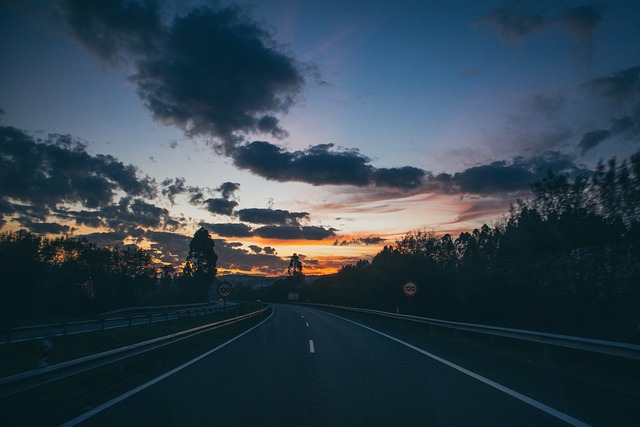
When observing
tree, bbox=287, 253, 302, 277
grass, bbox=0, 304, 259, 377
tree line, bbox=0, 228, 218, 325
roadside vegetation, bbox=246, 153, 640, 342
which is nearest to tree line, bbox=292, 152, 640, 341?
roadside vegetation, bbox=246, 153, 640, 342

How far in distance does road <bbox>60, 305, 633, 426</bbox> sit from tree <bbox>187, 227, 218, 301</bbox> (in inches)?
3014

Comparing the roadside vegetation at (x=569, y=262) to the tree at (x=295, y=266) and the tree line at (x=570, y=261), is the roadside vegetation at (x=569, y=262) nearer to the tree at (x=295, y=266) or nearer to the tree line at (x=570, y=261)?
the tree line at (x=570, y=261)

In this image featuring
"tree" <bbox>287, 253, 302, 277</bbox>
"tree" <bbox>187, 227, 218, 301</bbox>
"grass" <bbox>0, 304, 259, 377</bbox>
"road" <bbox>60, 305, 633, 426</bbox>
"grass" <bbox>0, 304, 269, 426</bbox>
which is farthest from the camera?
"tree" <bbox>287, 253, 302, 277</bbox>

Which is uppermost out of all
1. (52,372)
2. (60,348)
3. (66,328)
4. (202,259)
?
(202,259)

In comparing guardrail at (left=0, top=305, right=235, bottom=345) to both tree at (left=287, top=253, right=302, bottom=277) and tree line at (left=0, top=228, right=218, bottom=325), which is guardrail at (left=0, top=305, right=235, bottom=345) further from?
tree at (left=287, top=253, right=302, bottom=277)

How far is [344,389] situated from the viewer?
7168 mm

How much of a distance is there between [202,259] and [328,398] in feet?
268

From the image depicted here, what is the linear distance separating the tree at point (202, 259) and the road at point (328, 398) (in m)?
76.5

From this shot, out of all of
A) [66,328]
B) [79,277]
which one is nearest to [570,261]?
[66,328]

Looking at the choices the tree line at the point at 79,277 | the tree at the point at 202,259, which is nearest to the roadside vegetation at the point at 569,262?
the tree line at the point at 79,277

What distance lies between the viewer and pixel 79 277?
61.6m

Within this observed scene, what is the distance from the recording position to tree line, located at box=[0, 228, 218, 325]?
42.0 meters

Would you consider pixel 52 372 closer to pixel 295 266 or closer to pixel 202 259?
pixel 202 259

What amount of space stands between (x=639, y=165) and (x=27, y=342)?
23994mm
